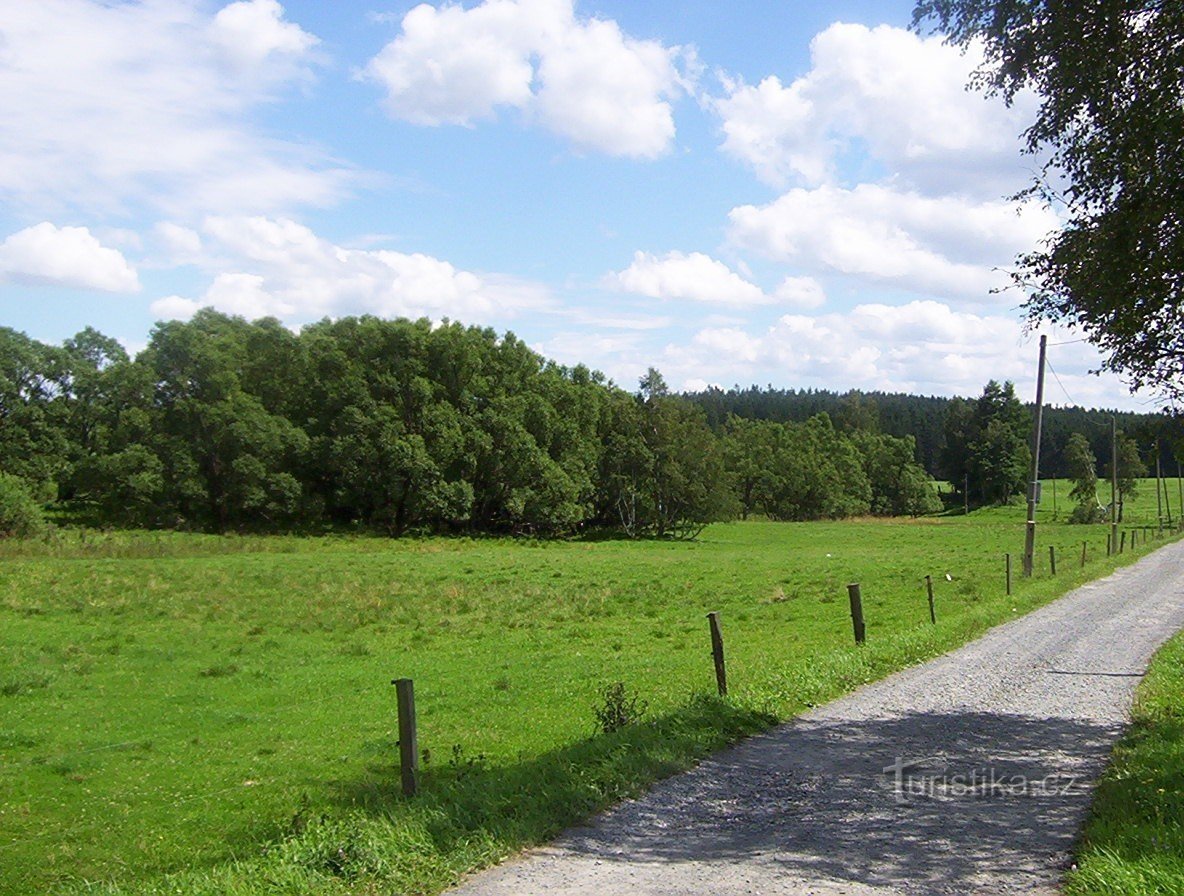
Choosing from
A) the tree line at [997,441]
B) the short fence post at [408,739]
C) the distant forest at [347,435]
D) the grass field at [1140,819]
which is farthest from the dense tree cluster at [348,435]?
the grass field at [1140,819]

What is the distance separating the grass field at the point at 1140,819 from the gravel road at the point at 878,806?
203 millimetres

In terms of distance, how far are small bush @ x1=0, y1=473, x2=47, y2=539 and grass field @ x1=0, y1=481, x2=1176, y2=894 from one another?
16.9 ft

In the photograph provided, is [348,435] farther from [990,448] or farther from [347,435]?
[990,448]

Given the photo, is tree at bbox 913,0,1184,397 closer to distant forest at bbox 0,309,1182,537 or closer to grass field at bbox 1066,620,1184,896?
grass field at bbox 1066,620,1184,896

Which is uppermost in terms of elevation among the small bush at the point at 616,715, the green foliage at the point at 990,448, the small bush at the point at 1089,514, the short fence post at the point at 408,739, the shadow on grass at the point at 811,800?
the green foliage at the point at 990,448

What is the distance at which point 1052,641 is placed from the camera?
55.0 ft

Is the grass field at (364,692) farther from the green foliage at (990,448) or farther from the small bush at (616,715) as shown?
the green foliage at (990,448)

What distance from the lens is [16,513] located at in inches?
1757

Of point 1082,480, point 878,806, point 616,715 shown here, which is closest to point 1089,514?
point 1082,480

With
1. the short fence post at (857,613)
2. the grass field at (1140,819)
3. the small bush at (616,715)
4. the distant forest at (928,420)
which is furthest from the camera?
the distant forest at (928,420)

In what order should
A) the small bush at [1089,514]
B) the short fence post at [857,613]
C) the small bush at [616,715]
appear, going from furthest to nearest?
the small bush at [1089,514] < the short fence post at [857,613] < the small bush at [616,715]

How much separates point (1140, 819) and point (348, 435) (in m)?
62.4

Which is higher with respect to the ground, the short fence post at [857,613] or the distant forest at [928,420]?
the distant forest at [928,420]

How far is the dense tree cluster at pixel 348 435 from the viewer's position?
6216 cm
